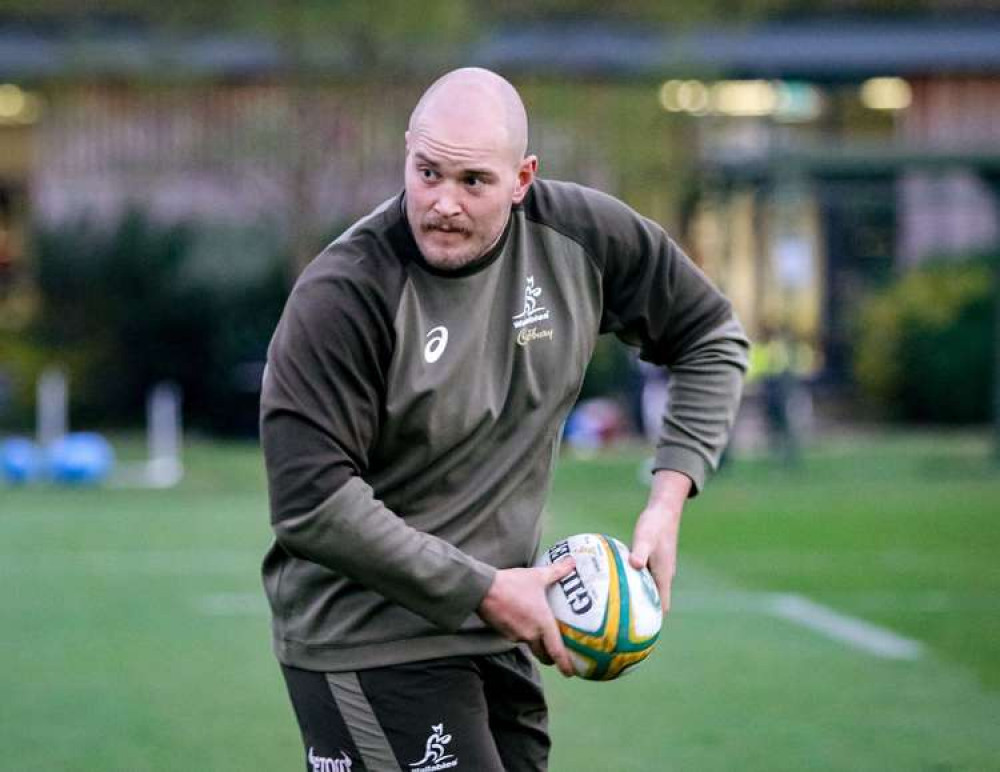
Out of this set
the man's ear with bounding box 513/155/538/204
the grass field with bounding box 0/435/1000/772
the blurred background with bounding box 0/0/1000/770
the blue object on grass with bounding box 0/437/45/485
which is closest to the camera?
the man's ear with bounding box 513/155/538/204

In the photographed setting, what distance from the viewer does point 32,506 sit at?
20.0 meters

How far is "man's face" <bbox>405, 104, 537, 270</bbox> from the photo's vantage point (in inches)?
174

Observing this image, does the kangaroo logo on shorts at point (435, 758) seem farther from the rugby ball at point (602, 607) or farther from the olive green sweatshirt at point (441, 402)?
the rugby ball at point (602, 607)

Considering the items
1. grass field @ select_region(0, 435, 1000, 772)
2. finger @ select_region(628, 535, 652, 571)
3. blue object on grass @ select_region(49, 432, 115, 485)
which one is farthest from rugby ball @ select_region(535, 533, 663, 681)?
blue object on grass @ select_region(49, 432, 115, 485)

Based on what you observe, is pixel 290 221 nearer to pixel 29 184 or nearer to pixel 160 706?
pixel 29 184

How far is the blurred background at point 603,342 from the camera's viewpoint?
1072 cm

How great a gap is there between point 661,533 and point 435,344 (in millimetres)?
778

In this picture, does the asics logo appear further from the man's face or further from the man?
the man's face

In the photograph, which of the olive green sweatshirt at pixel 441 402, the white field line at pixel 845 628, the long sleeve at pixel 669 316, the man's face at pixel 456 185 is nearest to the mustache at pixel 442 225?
the man's face at pixel 456 185

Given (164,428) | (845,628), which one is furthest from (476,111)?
(164,428)

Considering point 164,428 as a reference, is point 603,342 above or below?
above

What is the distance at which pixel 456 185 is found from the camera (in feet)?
14.6

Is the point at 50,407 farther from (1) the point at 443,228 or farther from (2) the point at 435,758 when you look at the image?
(1) the point at 443,228

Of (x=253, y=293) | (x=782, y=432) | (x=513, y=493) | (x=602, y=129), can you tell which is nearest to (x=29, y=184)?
(x=253, y=293)
